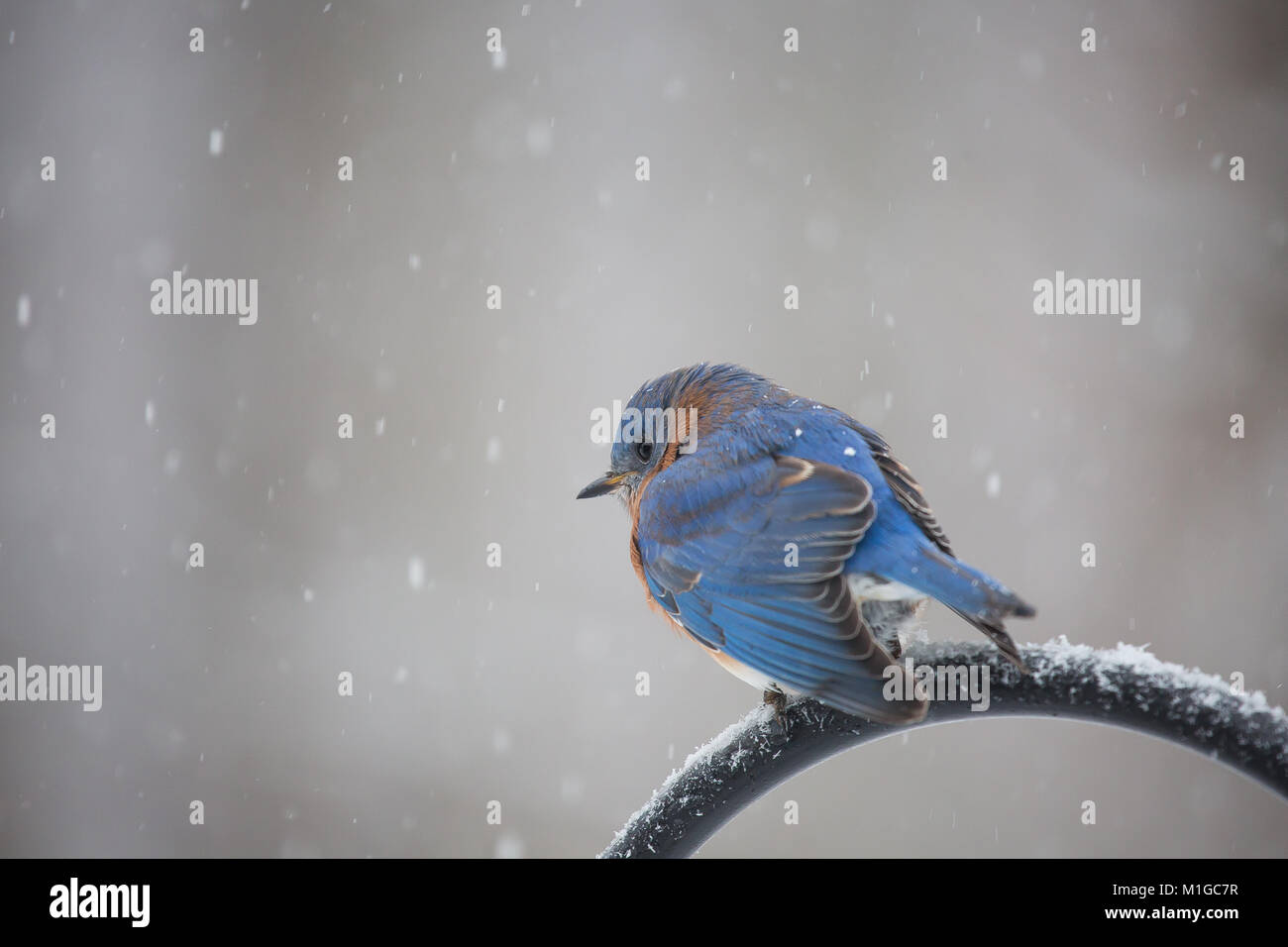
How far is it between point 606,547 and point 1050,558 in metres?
2.01

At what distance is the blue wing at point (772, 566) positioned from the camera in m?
1.88

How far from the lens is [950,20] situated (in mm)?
5070

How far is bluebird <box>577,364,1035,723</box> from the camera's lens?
1.85m

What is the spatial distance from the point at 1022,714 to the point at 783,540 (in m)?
0.73

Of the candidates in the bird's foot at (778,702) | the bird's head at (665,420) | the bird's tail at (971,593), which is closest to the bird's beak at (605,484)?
the bird's head at (665,420)

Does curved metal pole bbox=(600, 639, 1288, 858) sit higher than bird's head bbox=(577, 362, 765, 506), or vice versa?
bird's head bbox=(577, 362, 765, 506)

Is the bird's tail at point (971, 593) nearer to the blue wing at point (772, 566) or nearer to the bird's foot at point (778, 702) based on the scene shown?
the blue wing at point (772, 566)

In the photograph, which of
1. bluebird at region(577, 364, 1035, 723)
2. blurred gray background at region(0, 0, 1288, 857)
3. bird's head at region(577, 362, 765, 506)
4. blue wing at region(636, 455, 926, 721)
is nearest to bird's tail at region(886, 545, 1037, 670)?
bluebird at region(577, 364, 1035, 723)

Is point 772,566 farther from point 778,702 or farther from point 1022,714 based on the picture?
point 1022,714

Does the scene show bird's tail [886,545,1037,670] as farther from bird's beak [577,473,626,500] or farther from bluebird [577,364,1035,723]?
bird's beak [577,473,626,500]

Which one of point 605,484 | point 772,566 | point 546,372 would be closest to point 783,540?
point 772,566

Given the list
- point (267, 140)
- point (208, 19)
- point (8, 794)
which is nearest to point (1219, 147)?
point (267, 140)

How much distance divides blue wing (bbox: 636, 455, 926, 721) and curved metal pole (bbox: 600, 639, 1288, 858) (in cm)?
9

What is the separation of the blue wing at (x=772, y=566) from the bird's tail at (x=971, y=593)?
0.14 meters
